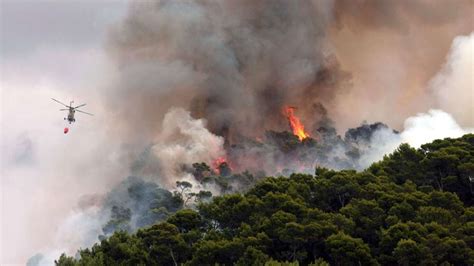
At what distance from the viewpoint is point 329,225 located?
2562 inches

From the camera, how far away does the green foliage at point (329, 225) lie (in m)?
62.0

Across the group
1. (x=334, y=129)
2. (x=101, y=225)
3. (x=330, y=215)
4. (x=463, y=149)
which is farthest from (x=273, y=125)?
(x=330, y=215)

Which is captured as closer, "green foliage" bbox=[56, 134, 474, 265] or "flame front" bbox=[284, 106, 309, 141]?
"green foliage" bbox=[56, 134, 474, 265]

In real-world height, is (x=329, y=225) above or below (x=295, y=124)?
below

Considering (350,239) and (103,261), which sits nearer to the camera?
(350,239)

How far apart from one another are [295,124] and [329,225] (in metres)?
112

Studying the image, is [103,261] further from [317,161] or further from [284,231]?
[317,161]

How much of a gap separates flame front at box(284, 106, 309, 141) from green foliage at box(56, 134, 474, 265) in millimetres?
96403

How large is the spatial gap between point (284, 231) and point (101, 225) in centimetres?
8062

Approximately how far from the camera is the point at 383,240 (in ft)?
208

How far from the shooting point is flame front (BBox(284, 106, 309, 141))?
176 metres

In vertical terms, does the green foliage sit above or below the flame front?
below

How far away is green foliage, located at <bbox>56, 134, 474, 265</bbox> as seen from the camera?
62031mm

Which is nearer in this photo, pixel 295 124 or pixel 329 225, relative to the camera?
pixel 329 225
